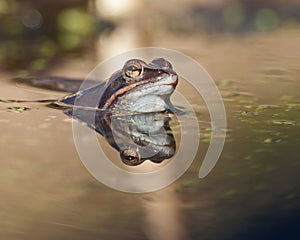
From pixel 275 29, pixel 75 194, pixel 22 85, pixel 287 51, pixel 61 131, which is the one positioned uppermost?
pixel 275 29

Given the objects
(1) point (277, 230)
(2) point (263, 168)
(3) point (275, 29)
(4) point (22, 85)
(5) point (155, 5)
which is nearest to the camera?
(1) point (277, 230)

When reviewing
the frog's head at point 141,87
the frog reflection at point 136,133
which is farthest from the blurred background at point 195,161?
the frog's head at point 141,87

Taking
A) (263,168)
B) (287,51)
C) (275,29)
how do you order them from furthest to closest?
(275,29)
(287,51)
(263,168)

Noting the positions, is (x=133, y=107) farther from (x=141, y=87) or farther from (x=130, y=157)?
(x=130, y=157)

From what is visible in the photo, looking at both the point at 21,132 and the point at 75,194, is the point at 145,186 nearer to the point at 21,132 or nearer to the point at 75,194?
the point at 75,194

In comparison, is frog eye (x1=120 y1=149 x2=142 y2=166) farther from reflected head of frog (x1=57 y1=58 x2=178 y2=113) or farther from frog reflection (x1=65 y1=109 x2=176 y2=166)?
reflected head of frog (x1=57 y1=58 x2=178 y2=113)

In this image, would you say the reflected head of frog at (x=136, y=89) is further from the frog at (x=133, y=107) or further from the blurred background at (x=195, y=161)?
the blurred background at (x=195, y=161)

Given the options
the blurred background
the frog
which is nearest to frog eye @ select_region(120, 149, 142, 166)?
the frog

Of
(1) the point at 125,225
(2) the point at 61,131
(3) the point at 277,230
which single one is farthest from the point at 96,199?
(2) the point at 61,131
